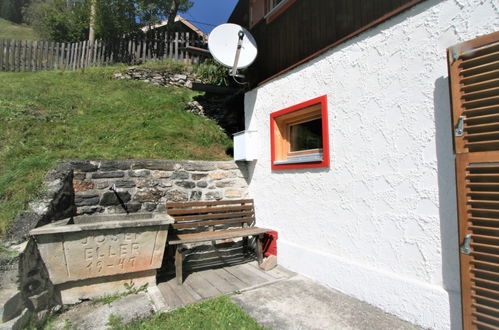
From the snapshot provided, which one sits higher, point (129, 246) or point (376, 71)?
point (376, 71)

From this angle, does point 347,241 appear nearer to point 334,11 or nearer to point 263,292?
point 263,292

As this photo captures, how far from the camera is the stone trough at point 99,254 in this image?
2.64m

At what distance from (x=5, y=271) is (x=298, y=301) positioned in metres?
2.80

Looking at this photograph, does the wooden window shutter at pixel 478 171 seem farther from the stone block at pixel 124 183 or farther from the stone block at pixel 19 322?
the stone block at pixel 124 183

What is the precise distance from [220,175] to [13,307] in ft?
9.76

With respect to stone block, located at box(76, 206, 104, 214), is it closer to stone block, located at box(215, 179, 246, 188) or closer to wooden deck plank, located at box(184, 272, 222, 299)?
wooden deck plank, located at box(184, 272, 222, 299)

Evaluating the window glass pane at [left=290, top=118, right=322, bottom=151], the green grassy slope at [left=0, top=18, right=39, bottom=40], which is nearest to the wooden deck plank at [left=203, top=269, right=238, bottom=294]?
the window glass pane at [left=290, top=118, right=322, bottom=151]

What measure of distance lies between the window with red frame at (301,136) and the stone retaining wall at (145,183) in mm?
1091

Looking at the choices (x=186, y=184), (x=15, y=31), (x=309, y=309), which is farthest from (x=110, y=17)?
(x=15, y=31)

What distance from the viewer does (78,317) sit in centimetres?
256

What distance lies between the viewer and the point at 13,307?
2113 mm

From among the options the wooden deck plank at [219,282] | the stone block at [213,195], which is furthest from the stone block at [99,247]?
the stone block at [213,195]

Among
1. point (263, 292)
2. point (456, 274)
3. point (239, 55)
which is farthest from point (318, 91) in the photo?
point (263, 292)

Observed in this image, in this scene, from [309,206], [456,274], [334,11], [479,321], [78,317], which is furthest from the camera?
[309,206]
